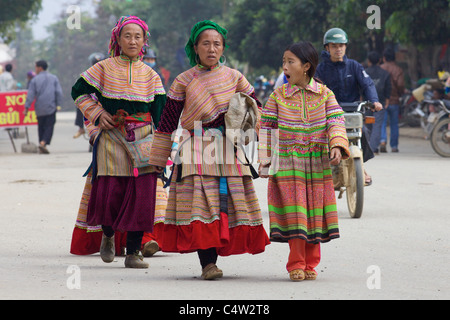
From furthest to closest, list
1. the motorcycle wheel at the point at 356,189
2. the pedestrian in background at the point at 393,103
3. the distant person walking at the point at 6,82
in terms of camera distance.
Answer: the distant person walking at the point at 6,82, the pedestrian in background at the point at 393,103, the motorcycle wheel at the point at 356,189

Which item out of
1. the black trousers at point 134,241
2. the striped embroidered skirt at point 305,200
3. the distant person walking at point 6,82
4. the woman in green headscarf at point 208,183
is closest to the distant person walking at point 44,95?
the distant person walking at point 6,82

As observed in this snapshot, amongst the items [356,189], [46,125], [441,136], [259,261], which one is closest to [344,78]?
[356,189]

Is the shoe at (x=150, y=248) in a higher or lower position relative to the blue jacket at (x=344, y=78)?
lower

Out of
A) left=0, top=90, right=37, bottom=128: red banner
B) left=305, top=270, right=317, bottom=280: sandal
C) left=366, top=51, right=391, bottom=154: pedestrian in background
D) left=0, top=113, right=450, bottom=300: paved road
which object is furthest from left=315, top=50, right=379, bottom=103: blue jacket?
left=0, top=90, right=37, bottom=128: red banner

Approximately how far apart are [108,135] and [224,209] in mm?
1335

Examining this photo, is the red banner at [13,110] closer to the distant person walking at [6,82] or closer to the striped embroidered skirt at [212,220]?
the distant person walking at [6,82]

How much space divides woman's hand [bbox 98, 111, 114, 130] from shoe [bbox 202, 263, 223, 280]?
1386 mm

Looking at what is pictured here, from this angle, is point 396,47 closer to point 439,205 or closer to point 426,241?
point 439,205

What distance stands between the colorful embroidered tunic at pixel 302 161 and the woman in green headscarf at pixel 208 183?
0.17 metres

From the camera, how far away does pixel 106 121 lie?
23.6 ft

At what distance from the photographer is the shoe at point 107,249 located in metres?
7.37

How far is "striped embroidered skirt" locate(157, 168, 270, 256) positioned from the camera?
6.36m

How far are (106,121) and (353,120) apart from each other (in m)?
3.44

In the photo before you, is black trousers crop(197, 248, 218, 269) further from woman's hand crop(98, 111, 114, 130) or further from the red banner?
the red banner
